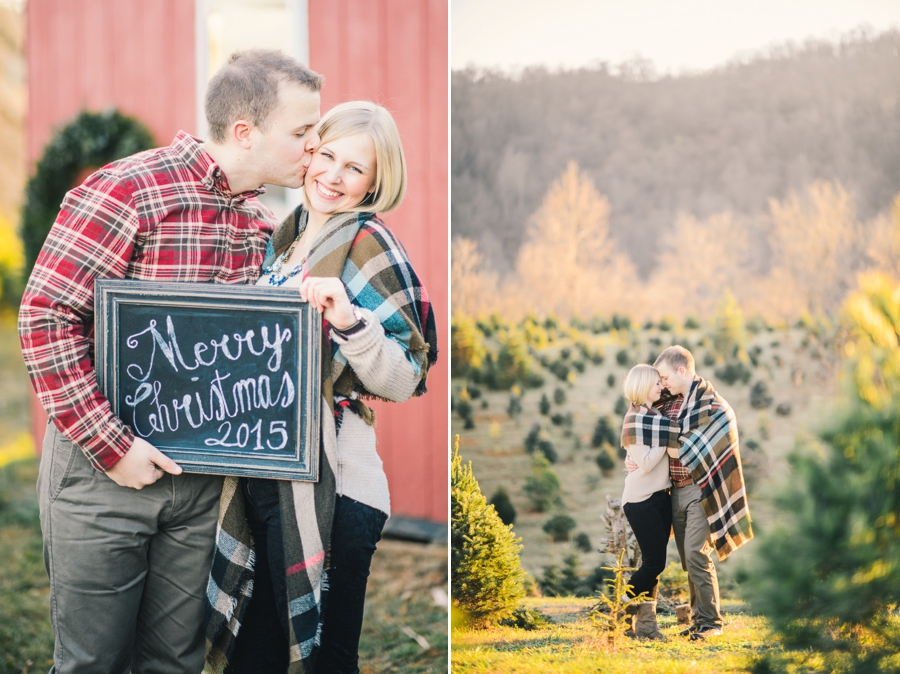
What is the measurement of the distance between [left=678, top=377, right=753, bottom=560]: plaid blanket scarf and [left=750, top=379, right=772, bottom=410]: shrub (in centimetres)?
35

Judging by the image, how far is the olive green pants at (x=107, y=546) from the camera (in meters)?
2.06

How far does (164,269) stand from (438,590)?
8.72ft

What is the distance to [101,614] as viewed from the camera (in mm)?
2084

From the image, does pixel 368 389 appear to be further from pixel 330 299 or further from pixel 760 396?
pixel 760 396

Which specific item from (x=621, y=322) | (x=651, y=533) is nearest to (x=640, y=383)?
(x=651, y=533)

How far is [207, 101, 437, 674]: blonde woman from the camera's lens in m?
2.02

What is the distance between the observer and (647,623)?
2389mm

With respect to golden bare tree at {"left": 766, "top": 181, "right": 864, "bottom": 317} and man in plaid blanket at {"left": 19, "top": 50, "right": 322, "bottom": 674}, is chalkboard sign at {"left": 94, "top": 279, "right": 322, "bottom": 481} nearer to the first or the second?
man in plaid blanket at {"left": 19, "top": 50, "right": 322, "bottom": 674}

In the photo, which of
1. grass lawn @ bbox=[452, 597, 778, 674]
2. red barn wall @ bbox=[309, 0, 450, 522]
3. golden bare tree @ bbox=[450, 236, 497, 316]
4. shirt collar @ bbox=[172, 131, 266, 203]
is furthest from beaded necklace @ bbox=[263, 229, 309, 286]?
red barn wall @ bbox=[309, 0, 450, 522]

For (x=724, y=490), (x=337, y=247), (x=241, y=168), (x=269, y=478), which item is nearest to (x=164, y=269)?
(x=241, y=168)

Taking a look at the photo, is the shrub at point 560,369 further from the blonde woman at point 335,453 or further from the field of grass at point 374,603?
the field of grass at point 374,603

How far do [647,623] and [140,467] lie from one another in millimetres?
1527

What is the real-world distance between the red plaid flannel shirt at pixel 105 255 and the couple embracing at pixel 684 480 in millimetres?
1300

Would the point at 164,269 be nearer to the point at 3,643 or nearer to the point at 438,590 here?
the point at 3,643
